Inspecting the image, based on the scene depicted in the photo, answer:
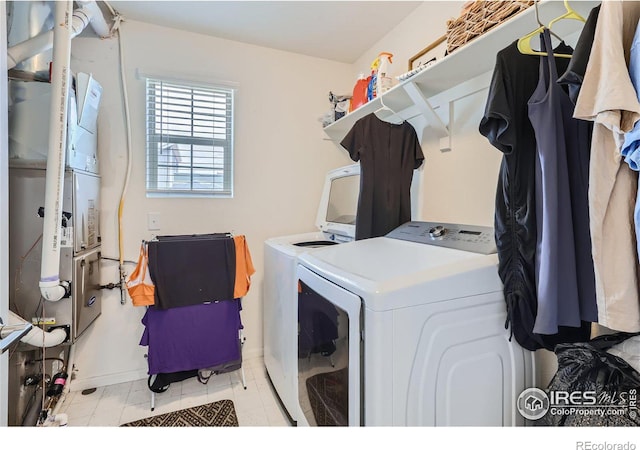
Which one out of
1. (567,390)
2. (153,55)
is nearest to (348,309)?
(567,390)

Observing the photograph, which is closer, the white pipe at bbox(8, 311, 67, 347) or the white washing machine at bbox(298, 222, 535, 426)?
the white washing machine at bbox(298, 222, 535, 426)

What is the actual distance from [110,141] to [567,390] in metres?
2.75

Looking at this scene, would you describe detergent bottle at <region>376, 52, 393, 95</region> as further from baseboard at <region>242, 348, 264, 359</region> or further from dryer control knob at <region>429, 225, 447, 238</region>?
baseboard at <region>242, 348, 264, 359</region>

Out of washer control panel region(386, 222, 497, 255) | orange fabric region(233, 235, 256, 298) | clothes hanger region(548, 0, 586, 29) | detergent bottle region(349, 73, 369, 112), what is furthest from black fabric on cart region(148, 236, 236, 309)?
clothes hanger region(548, 0, 586, 29)

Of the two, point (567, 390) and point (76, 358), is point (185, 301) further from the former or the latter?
point (567, 390)

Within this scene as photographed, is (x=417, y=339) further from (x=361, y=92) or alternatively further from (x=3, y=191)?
(x=361, y=92)

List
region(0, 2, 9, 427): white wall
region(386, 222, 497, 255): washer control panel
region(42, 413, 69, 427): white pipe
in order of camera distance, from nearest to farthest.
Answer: region(0, 2, 9, 427): white wall < region(386, 222, 497, 255): washer control panel < region(42, 413, 69, 427): white pipe

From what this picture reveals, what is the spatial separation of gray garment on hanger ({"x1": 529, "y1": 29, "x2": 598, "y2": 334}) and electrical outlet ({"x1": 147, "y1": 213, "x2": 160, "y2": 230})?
2257 millimetres

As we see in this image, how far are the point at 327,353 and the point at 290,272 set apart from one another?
0.50 meters

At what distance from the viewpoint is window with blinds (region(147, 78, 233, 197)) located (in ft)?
7.18

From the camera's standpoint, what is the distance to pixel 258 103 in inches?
95.4

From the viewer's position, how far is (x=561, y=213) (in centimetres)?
90

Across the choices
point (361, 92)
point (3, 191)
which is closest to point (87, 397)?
point (3, 191)

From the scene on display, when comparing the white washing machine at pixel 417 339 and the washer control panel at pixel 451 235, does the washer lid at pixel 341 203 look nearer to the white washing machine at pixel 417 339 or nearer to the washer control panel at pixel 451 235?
the washer control panel at pixel 451 235
